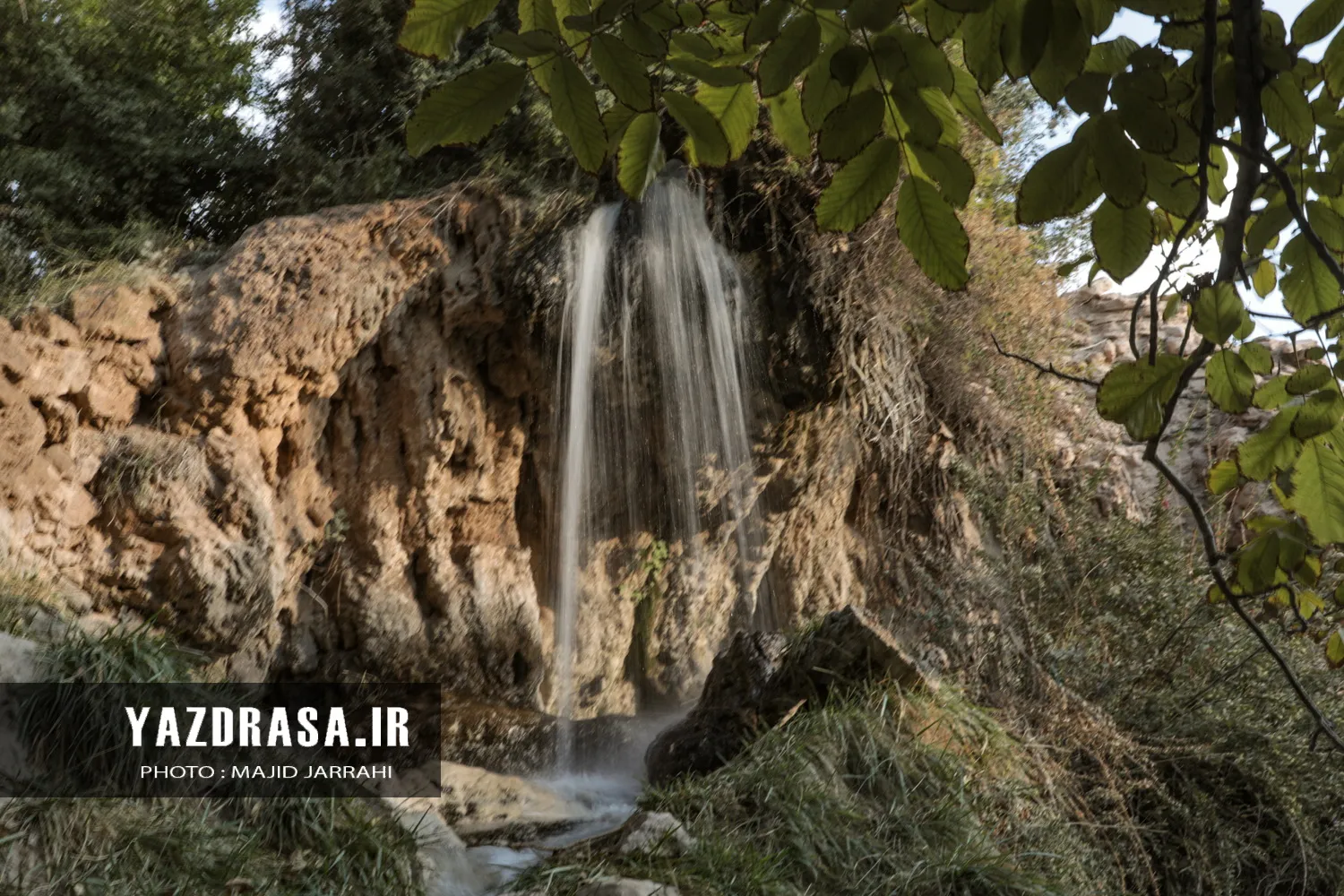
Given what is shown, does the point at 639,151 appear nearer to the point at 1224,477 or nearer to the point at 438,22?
the point at 438,22

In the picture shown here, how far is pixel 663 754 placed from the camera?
5.14 meters

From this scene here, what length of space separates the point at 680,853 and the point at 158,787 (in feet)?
5.76

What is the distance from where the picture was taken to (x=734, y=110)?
130 centimetres

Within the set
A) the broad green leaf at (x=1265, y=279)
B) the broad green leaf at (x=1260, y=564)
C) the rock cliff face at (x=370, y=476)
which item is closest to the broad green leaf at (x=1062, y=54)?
the broad green leaf at (x=1260, y=564)

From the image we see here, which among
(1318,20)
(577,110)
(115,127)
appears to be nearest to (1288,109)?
(1318,20)

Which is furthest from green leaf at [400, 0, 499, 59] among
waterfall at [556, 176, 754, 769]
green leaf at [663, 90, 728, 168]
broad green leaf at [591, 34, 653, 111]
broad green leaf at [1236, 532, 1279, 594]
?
waterfall at [556, 176, 754, 769]

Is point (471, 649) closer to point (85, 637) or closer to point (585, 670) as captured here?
point (585, 670)

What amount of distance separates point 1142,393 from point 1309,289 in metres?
0.29

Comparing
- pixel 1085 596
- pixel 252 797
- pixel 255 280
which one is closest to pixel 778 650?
pixel 1085 596

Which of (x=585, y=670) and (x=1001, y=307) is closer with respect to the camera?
(x=585, y=670)

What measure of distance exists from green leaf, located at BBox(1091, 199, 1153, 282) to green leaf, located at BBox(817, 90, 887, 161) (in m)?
0.26

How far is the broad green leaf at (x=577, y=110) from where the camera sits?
105 centimetres

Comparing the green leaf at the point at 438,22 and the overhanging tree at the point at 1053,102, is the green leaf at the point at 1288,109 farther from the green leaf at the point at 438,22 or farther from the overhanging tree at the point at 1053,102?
the green leaf at the point at 438,22

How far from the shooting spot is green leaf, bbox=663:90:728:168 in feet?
3.77
